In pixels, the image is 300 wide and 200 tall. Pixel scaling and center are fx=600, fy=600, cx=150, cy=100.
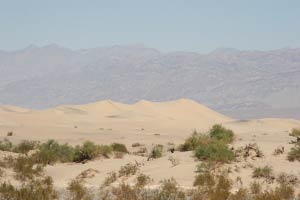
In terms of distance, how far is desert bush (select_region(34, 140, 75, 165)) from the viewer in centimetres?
2032

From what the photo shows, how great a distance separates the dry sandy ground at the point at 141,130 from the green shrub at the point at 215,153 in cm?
30

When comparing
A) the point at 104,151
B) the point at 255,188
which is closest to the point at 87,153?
the point at 104,151

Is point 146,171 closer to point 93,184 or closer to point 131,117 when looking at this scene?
point 93,184

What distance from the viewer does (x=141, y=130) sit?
166ft

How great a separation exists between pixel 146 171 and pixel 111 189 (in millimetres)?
2504

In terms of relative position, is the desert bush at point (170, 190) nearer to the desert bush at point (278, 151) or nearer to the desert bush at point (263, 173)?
the desert bush at point (263, 173)

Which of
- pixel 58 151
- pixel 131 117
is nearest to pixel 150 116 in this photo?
pixel 131 117

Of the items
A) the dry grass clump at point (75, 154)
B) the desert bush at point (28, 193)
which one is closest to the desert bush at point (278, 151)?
the dry grass clump at point (75, 154)

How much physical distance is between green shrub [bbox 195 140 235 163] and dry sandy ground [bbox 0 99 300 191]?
0.97 feet

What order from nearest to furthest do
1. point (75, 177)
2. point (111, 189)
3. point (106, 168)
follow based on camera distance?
point (111, 189) < point (75, 177) < point (106, 168)

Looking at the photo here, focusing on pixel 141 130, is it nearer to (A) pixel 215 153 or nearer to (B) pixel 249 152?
(B) pixel 249 152

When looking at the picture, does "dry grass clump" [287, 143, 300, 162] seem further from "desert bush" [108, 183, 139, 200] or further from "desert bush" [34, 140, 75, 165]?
"desert bush" [34, 140, 75, 165]

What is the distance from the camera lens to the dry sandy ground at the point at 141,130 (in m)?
17.3

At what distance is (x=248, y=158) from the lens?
1794cm
